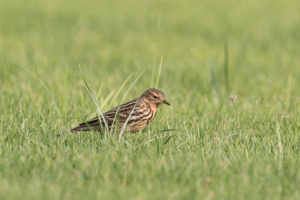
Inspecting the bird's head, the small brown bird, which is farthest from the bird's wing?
the bird's head

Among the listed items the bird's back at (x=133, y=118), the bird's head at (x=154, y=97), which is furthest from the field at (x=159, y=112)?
the bird's head at (x=154, y=97)

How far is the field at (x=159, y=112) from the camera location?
5.14 m

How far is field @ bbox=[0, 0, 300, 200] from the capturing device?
5.14 metres

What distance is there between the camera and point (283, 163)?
5855 mm

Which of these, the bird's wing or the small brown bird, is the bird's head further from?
the bird's wing

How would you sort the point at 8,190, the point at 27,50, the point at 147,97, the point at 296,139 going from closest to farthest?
the point at 8,190
the point at 296,139
the point at 147,97
the point at 27,50

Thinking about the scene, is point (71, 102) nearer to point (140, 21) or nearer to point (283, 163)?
point (283, 163)

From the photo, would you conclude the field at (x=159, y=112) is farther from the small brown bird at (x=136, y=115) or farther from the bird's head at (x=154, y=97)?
the bird's head at (x=154, y=97)

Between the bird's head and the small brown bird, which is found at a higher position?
the bird's head

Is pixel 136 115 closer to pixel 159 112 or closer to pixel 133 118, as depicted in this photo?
pixel 133 118

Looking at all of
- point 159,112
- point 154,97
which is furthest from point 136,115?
point 159,112

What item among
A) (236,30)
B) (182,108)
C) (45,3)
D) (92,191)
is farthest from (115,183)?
(45,3)

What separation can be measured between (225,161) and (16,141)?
225 cm

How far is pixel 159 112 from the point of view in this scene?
8.41m
